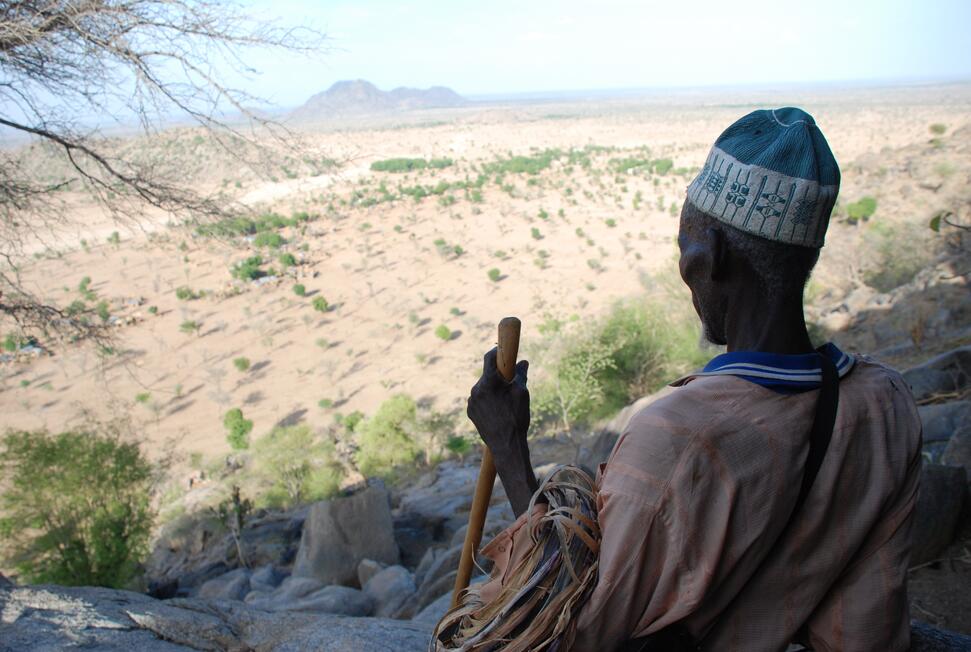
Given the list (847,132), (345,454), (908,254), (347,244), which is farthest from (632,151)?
(345,454)

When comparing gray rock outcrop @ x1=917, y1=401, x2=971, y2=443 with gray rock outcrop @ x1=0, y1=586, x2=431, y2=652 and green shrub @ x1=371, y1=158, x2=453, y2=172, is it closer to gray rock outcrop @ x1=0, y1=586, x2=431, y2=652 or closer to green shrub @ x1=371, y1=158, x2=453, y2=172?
gray rock outcrop @ x1=0, y1=586, x2=431, y2=652

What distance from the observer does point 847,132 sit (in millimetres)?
58875

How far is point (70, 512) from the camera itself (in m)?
10.2

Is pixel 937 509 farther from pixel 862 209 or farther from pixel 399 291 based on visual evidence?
pixel 399 291

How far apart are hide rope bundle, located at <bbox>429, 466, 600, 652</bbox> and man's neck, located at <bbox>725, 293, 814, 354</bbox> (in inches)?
16.1

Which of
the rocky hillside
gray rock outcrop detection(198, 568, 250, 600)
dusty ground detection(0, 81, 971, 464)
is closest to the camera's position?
the rocky hillside

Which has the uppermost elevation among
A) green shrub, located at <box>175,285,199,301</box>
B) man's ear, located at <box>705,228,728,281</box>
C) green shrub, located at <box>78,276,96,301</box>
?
man's ear, located at <box>705,228,728,281</box>

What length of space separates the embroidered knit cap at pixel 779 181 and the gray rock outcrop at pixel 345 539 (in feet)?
25.1

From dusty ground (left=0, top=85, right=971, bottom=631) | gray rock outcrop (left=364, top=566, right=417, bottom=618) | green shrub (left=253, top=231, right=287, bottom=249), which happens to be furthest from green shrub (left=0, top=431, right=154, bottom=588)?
green shrub (left=253, top=231, right=287, bottom=249)

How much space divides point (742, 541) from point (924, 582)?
3.64 metres

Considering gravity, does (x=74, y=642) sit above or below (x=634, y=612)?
below

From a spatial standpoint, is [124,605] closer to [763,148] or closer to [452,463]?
[763,148]

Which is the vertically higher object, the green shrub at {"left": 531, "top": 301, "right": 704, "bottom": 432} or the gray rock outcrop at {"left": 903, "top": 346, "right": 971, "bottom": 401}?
the gray rock outcrop at {"left": 903, "top": 346, "right": 971, "bottom": 401}

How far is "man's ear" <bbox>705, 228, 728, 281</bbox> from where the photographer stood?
3.78 ft
